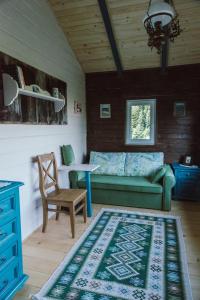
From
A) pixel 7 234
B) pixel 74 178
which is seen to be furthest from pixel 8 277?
pixel 74 178

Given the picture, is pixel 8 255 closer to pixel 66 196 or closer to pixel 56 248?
pixel 56 248

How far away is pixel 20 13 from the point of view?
2.43 metres

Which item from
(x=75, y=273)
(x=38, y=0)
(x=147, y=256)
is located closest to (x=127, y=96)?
(x=38, y=0)

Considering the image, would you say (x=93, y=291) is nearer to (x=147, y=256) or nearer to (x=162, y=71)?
(x=147, y=256)

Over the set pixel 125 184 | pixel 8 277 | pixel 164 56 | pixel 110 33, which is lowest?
pixel 8 277

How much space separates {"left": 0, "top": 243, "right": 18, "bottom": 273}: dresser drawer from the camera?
1600mm

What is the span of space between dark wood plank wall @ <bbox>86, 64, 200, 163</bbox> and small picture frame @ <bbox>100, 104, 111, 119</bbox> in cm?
7

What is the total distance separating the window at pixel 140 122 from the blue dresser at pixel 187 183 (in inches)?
31.5

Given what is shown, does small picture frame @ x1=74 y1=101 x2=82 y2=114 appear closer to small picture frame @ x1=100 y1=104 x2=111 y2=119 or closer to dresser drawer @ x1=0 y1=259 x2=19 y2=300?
small picture frame @ x1=100 y1=104 x2=111 y2=119

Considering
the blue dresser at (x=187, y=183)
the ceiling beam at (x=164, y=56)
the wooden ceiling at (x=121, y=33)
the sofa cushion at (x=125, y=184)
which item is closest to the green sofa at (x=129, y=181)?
the sofa cushion at (x=125, y=184)

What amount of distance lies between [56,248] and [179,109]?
3.18 meters

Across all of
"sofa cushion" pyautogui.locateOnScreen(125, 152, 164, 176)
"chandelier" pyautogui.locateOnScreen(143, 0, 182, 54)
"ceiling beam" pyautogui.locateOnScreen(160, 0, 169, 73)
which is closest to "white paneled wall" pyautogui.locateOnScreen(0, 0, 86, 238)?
"sofa cushion" pyautogui.locateOnScreen(125, 152, 164, 176)

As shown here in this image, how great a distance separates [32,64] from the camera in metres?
2.63

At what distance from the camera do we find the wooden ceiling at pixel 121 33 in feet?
9.76
